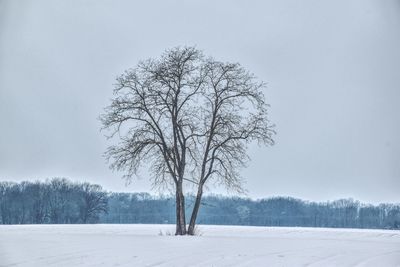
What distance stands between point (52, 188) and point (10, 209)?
10541 mm

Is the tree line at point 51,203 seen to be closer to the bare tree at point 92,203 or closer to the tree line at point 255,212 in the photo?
the bare tree at point 92,203

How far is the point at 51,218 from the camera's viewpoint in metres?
100

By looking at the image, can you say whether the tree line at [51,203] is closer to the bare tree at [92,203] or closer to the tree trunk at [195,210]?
the bare tree at [92,203]

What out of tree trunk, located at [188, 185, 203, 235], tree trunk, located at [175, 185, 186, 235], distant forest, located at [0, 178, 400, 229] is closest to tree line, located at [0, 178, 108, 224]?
distant forest, located at [0, 178, 400, 229]

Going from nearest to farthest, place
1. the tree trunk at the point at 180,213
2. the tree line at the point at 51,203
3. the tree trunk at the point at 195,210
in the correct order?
the tree trunk at the point at 180,213 → the tree trunk at the point at 195,210 → the tree line at the point at 51,203

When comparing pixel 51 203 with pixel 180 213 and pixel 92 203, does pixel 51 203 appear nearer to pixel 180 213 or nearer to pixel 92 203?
pixel 92 203

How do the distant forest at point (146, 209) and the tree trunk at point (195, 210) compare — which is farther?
the distant forest at point (146, 209)

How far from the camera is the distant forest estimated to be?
328ft

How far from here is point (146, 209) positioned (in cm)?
11619

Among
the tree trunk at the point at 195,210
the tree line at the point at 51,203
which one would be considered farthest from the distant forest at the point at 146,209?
the tree trunk at the point at 195,210

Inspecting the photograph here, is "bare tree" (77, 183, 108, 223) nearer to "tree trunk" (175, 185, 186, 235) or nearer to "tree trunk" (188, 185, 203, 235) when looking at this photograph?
"tree trunk" (188, 185, 203, 235)

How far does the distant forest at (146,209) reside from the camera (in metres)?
100

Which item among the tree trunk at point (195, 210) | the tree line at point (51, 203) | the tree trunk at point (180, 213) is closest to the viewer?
the tree trunk at point (180, 213)

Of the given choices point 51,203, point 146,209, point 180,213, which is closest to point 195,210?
point 180,213
